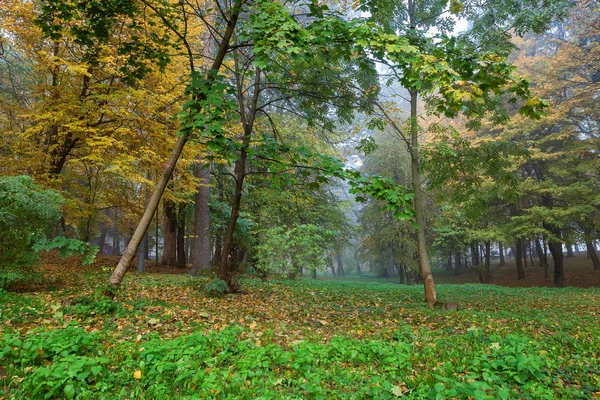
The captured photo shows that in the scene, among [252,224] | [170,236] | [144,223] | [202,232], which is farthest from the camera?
[170,236]

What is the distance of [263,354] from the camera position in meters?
3.62

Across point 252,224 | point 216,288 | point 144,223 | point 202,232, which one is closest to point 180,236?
point 202,232

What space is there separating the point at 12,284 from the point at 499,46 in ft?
36.3

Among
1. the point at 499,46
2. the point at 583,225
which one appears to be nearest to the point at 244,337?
the point at 499,46

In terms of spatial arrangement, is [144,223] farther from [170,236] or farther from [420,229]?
[170,236]

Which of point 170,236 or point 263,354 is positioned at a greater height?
point 170,236

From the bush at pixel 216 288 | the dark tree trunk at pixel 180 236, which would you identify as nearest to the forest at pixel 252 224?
the bush at pixel 216 288

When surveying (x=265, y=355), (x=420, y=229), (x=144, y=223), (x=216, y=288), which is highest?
(x=144, y=223)

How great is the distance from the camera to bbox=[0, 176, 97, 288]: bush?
5328 millimetres

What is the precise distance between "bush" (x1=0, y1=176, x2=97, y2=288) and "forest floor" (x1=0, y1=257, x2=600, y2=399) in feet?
1.76

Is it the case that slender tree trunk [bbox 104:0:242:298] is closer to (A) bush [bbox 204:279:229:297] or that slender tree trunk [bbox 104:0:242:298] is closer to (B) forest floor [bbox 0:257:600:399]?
(B) forest floor [bbox 0:257:600:399]

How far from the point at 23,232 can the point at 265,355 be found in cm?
494

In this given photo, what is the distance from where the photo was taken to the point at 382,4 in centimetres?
638

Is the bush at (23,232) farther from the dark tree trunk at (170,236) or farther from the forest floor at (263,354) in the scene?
the dark tree trunk at (170,236)
